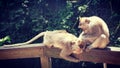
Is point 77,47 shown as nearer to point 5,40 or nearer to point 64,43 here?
point 64,43

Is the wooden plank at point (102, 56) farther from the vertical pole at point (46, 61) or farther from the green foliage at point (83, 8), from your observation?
the green foliage at point (83, 8)

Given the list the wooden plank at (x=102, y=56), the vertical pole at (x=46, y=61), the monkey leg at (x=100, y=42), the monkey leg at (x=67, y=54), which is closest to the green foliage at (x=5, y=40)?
the vertical pole at (x=46, y=61)

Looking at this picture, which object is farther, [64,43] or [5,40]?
[5,40]

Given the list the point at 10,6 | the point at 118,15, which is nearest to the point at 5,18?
the point at 10,6

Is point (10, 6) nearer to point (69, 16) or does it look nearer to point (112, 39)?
point (69, 16)

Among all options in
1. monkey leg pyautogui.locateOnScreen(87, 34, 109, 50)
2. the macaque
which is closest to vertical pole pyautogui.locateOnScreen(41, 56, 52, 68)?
the macaque

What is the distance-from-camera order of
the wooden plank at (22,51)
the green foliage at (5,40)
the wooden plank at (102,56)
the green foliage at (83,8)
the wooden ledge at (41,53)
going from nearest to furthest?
the wooden plank at (102,56), the wooden ledge at (41,53), the wooden plank at (22,51), the green foliage at (5,40), the green foliage at (83,8)

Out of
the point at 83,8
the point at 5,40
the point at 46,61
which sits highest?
the point at 83,8

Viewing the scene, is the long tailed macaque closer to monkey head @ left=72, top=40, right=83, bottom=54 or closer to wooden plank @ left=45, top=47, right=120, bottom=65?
monkey head @ left=72, top=40, right=83, bottom=54

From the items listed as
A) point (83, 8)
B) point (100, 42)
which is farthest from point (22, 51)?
point (83, 8)

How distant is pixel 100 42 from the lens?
121 inches

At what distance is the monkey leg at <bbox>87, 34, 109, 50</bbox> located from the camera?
3.03m

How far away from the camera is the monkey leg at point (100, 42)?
3025 millimetres

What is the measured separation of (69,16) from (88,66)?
1511mm
